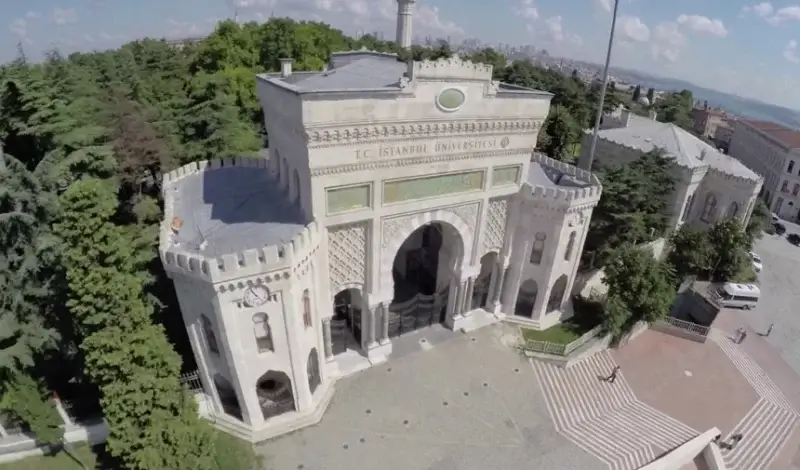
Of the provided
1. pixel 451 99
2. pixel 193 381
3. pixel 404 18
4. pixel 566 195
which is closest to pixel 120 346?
pixel 193 381

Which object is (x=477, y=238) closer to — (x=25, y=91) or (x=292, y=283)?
(x=292, y=283)

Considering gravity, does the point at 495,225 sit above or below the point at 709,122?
above

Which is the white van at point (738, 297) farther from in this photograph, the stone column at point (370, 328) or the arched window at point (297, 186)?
the arched window at point (297, 186)

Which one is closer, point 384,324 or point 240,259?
point 240,259

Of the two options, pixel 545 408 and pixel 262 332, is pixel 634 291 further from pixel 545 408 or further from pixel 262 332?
pixel 262 332

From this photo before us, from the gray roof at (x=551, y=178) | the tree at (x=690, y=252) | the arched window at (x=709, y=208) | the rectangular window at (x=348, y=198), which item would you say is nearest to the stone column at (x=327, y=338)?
the rectangular window at (x=348, y=198)

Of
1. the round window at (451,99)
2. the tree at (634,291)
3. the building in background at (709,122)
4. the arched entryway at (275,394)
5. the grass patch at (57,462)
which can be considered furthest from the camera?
the building in background at (709,122)
